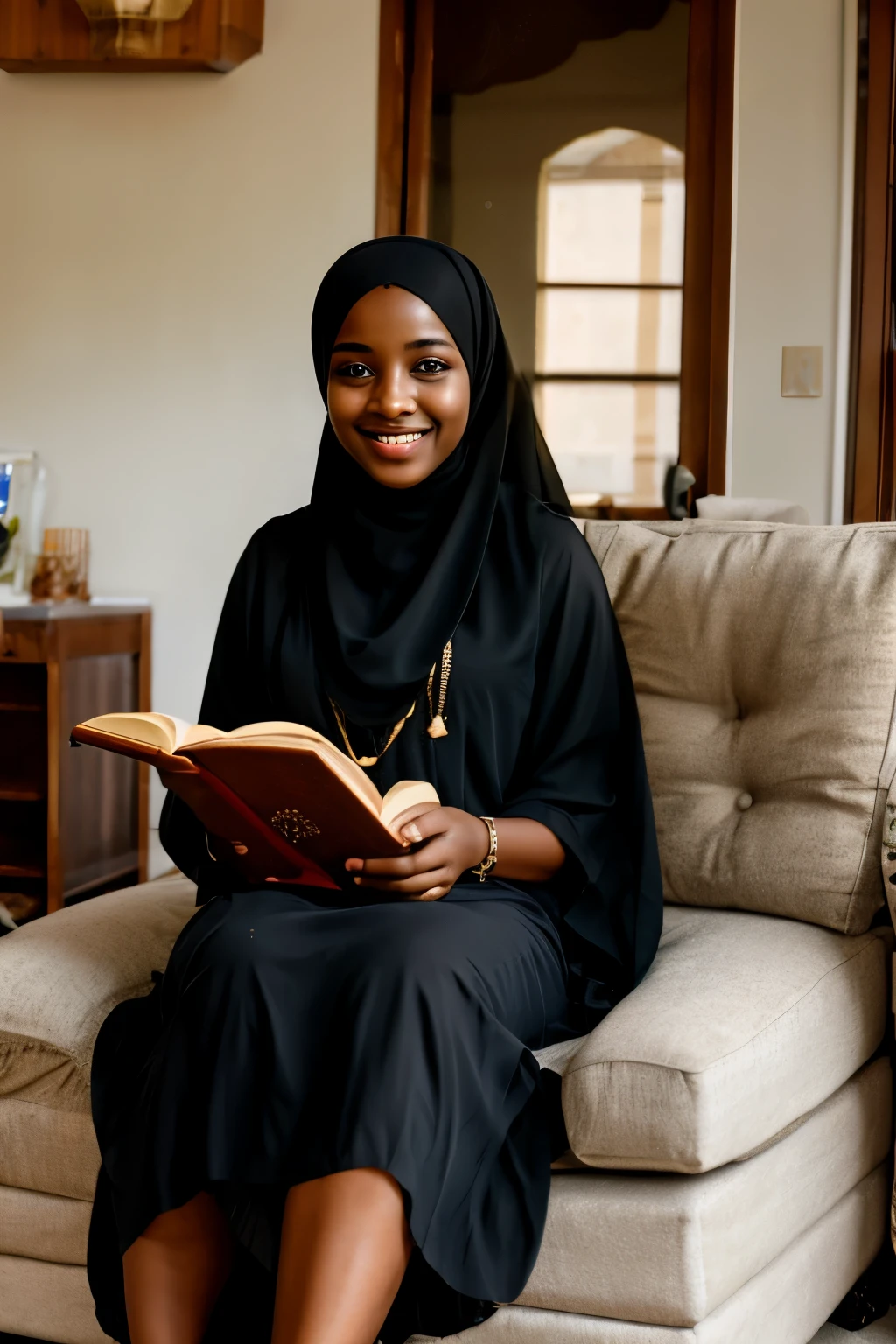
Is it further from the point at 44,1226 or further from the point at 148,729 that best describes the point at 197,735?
the point at 44,1226

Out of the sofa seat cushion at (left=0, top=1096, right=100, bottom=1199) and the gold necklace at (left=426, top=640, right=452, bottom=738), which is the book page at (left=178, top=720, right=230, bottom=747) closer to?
the gold necklace at (left=426, top=640, right=452, bottom=738)

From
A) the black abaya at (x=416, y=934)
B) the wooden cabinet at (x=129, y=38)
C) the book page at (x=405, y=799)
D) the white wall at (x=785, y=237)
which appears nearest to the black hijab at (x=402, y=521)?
the black abaya at (x=416, y=934)

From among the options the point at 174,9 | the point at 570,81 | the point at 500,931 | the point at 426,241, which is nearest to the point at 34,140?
the point at 174,9

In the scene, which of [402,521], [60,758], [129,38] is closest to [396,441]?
[402,521]

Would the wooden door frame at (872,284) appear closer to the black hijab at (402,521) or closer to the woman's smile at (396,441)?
the black hijab at (402,521)

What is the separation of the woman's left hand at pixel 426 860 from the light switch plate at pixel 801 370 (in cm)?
198

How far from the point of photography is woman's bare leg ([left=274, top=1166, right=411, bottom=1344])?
3.18ft

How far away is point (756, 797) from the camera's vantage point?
5.31 feet

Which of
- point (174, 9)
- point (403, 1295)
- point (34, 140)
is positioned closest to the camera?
point (403, 1295)

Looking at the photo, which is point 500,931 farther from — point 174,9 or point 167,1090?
point 174,9

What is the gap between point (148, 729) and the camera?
1.15 meters

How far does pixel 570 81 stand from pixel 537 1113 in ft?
8.48

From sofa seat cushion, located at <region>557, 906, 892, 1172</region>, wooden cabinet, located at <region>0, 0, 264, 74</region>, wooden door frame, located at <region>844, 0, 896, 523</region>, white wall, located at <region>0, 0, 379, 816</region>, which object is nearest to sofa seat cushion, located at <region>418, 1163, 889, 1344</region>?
sofa seat cushion, located at <region>557, 906, 892, 1172</region>

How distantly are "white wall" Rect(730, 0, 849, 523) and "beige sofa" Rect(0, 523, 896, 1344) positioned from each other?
47.3 inches
